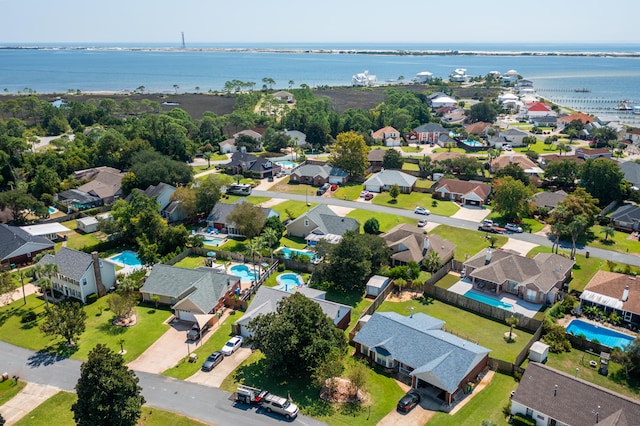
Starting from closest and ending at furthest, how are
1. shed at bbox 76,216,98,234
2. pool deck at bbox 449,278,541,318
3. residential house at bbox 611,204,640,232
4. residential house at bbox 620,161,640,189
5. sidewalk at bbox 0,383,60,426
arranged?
sidewalk at bbox 0,383,60,426
pool deck at bbox 449,278,541,318
residential house at bbox 611,204,640,232
shed at bbox 76,216,98,234
residential house at bbox 620,161,640,189

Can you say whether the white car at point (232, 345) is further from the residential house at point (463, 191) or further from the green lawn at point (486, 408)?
the residential house at point (463, 191)

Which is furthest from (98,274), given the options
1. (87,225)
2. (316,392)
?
(316,392)

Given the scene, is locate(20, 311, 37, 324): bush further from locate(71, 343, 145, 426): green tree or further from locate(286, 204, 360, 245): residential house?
locate(286, 204, 360, 245): residential house

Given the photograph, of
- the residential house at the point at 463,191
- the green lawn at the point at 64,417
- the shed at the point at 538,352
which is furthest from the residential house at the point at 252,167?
the shed at the point at 538,352

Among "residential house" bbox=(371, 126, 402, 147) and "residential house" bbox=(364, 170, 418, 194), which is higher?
"residential house" bbox=(371, 126, 402, 147)

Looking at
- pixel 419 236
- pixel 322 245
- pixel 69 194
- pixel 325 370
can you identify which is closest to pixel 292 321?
pixel 325 370

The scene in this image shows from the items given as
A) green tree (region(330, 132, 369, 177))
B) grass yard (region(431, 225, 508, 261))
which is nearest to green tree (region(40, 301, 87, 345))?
grass yard (region(431, 225, 508, 261))
